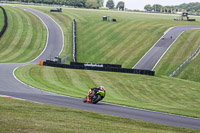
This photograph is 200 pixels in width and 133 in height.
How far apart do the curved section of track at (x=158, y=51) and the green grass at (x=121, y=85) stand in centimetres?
1206

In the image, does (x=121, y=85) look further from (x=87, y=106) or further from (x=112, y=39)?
(x=112, y=39)

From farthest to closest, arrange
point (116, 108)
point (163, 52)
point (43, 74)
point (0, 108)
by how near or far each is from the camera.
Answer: point (163, 52) → point (43, 74) → point (116, 108) → point (0, 108)

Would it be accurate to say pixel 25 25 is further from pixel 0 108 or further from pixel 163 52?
pixel 0 108

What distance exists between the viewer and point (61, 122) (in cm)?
1608

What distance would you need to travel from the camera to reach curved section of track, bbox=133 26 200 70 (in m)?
60.6

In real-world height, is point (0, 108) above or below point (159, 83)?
above

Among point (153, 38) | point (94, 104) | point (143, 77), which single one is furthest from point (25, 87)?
point (153, 38)

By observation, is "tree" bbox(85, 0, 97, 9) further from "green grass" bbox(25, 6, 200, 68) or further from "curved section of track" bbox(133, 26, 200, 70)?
"curved section of track" bbox(133, 26, 200, 70)

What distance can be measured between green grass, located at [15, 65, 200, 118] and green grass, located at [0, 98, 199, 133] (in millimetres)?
14293

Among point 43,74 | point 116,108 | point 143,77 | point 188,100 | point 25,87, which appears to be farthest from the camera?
point 143,77

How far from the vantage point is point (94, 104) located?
2469cm

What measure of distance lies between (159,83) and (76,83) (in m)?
11.3

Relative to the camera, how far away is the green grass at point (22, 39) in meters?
66.2

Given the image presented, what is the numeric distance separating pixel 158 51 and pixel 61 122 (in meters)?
53.6
